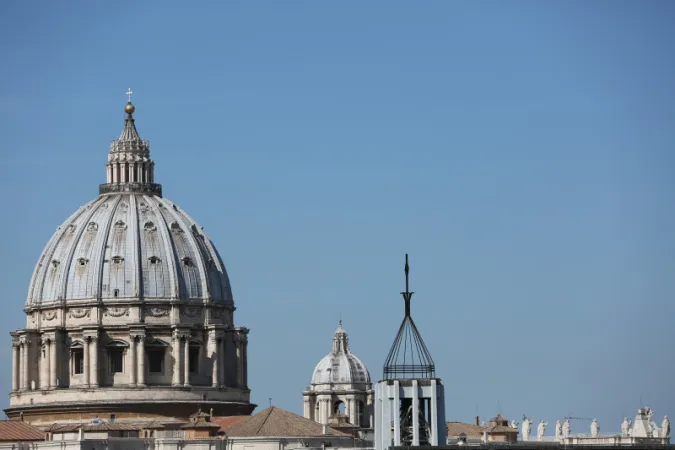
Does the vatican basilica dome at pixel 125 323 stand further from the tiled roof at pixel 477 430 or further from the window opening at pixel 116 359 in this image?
the tiled roof at pixel 477 430

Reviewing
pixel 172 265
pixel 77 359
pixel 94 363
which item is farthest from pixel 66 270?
pixel 94 363

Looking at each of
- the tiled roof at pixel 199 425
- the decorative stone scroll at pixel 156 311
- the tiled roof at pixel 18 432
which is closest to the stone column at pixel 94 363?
the decorative stone scroll at pixel 156 311

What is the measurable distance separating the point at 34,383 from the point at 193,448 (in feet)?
84.5

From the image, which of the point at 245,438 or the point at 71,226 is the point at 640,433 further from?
the point at 71,226

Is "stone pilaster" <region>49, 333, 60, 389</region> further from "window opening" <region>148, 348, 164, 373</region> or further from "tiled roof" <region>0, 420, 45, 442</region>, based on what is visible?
"tiled roof" <region>0, 420, 45, 442</region>

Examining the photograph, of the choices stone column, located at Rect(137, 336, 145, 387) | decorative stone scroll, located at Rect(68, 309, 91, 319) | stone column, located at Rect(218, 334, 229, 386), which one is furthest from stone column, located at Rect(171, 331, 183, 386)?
decorative stone scroll, located at Rect(68, 309, 91, 319)

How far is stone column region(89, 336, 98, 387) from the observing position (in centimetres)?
17812

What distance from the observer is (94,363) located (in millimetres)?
178625

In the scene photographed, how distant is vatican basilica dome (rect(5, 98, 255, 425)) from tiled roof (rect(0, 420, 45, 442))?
12482mm

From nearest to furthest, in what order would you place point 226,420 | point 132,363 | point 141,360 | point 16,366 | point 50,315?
point 226,420 → point 132,363 → point 141,360 → point 50,315 → point 16,366

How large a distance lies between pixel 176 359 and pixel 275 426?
68.9 feet

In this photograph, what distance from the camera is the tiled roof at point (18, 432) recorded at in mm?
159125

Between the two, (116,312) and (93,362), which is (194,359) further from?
(93,362)

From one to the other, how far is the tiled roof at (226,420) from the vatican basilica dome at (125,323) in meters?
5.43
